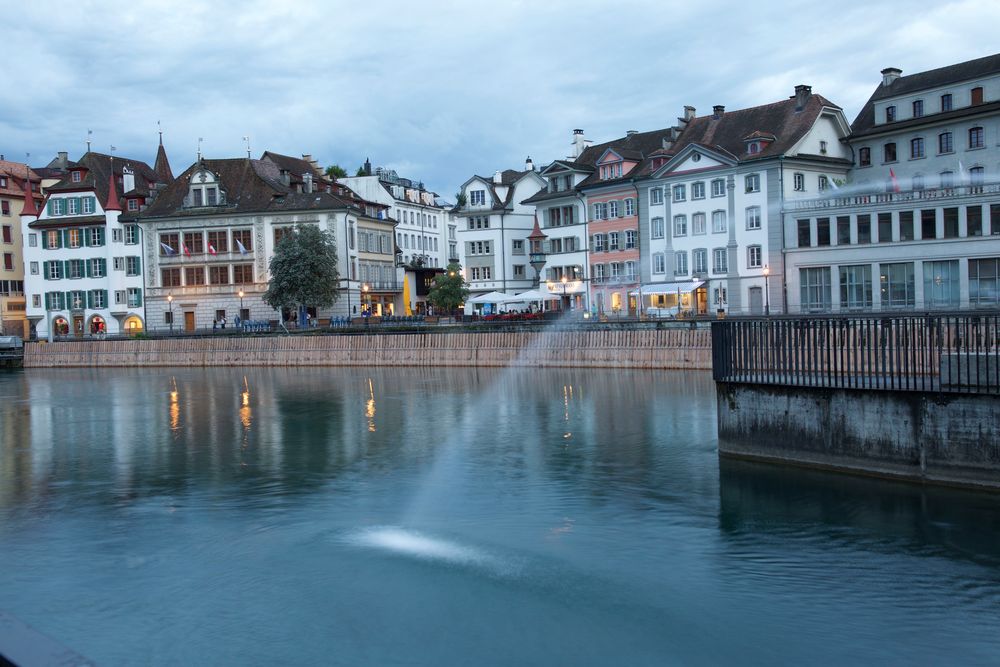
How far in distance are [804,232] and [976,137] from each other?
11.9 m

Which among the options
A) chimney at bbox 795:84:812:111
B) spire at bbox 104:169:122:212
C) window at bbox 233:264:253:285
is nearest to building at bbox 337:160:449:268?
window at bbox 233:264:253:285

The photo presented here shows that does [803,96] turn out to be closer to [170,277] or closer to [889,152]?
[889,152]

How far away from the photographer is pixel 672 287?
240 feet

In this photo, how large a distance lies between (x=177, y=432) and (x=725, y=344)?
19089 millimetres

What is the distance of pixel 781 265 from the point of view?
67.1 meters

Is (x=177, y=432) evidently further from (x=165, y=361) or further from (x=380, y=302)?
(x=380, y=302)

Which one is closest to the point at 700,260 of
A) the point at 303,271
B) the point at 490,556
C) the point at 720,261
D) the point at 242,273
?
the point at 720,261

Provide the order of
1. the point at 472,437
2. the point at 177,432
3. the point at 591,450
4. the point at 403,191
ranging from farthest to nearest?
the point at 403,191
the point at 177,432
the point at 472,437
the point at 591,450

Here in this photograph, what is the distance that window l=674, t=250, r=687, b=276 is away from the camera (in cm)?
7344

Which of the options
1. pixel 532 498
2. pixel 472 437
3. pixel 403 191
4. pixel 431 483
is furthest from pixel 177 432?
pixel 403 191

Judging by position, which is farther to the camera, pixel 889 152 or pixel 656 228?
pixel 656 228

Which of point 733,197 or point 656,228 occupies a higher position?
point 733,197

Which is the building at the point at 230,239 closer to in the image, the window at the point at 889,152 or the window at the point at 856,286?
the window at the point at 856,286

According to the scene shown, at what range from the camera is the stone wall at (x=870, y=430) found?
54.6ft
